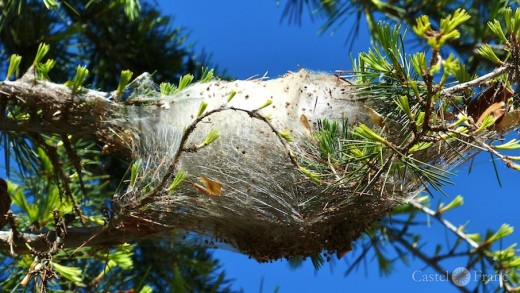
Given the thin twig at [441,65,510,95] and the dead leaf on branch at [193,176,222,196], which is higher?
the thin twig at [441,65,510,95]

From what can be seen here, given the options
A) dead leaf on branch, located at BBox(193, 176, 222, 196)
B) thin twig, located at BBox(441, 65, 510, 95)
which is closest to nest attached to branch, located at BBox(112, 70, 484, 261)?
dead leaf on branch, located at BBox(193, 176, 222, 196)

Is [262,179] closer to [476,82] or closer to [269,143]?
[269,143]

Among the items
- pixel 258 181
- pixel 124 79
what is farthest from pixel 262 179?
pixel 124 79

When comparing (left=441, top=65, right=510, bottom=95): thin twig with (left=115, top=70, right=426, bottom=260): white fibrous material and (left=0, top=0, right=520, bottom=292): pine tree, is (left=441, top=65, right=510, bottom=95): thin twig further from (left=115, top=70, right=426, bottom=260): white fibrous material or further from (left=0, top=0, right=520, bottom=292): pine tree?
(left=115, top=70, right=426, bottom=260): white fibrous material

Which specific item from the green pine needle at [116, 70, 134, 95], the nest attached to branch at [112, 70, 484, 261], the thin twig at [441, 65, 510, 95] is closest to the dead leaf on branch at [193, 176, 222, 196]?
the nest attached to branch at [112, 70, 484, 261]

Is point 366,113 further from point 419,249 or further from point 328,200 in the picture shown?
point 419,249

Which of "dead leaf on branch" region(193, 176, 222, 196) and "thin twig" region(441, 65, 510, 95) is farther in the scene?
"dead leaf on branch" region(193, 176, 222, 196)

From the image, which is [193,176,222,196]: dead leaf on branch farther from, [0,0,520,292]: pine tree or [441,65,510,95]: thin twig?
[441,65,510,95]: thin twig

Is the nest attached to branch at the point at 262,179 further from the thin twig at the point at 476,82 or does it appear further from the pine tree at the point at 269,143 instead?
the thin twig at the point at 476,82
